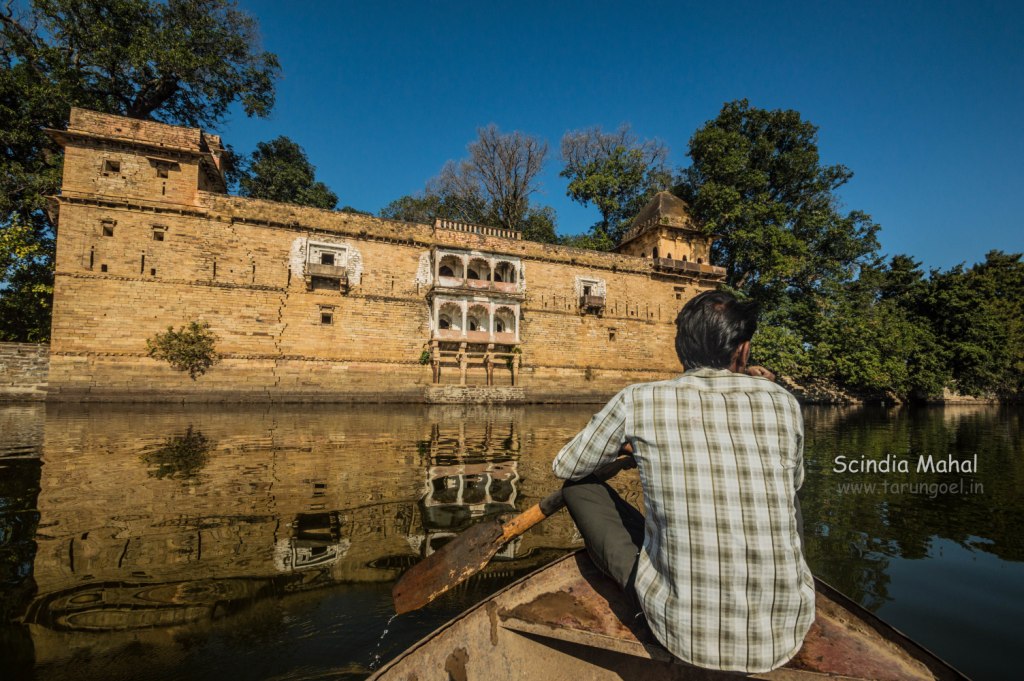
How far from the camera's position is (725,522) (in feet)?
4.46

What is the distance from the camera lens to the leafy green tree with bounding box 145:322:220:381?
16.4m

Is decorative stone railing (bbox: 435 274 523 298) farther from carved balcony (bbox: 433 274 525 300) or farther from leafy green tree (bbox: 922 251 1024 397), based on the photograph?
leafy green tree (bbox: 922 251 1024 397)

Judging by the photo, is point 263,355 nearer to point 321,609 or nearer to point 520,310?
point 520,310

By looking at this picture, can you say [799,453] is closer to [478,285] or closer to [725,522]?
[725,522]

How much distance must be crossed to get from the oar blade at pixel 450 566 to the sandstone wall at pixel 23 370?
2026 cm

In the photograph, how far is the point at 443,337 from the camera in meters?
20.9

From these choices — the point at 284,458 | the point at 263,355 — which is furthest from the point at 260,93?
the point at 284,458

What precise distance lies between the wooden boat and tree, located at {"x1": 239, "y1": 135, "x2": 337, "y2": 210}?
102ft

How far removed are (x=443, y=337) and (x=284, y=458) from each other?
14.4 m

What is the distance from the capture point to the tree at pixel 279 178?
29812mm

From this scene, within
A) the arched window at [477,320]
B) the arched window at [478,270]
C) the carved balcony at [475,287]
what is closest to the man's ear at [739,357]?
the carved balcony at [475,287]

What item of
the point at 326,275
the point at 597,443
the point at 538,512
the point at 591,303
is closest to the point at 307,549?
the point at 538,512

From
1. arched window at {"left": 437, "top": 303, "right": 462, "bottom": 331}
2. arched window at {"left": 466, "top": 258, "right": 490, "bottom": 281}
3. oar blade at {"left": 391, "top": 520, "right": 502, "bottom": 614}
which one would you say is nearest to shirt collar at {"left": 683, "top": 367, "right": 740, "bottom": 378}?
oar blade at {"left": 391, "top": 520, "right": 502, "bottom": 614}

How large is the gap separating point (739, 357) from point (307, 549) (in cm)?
323
